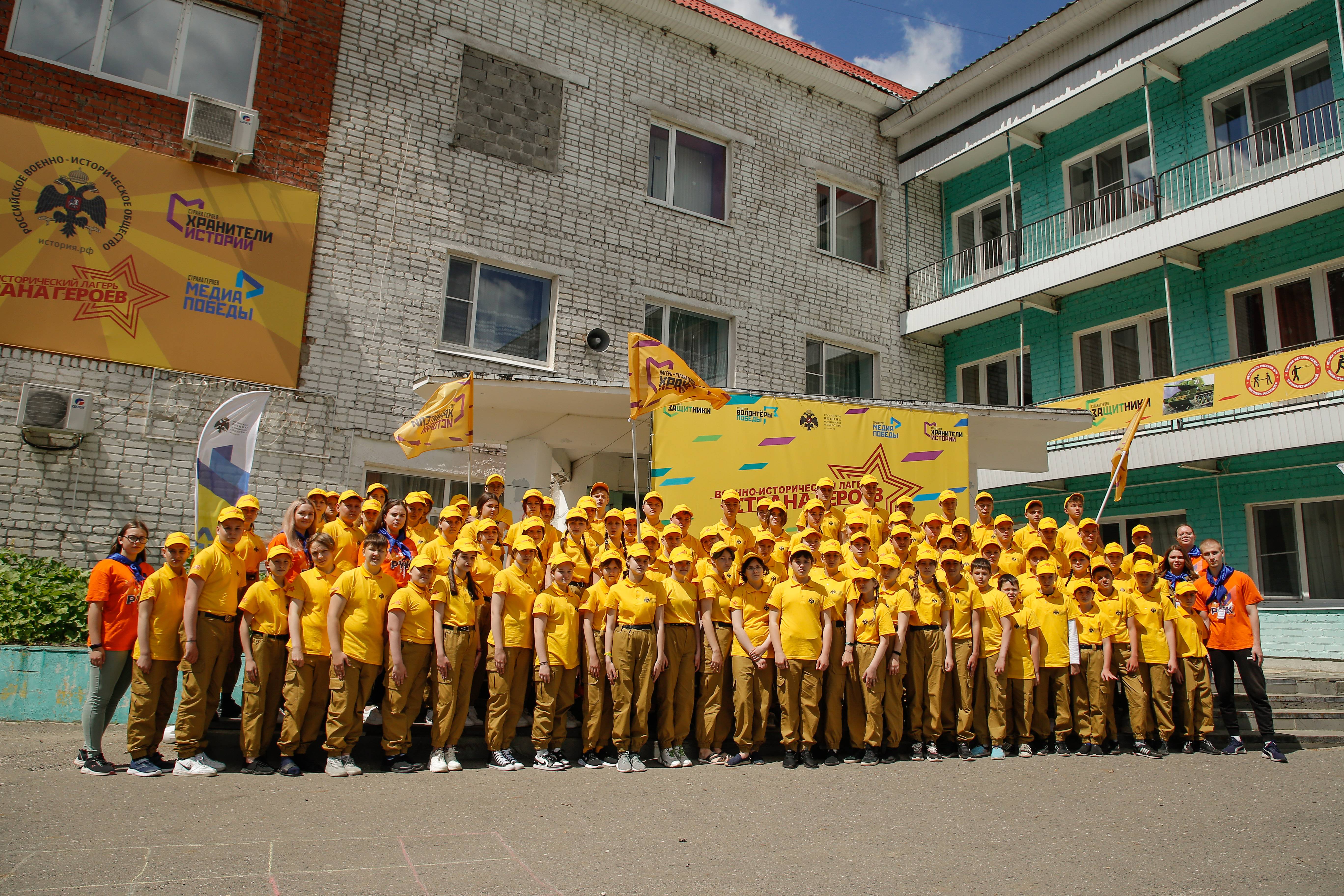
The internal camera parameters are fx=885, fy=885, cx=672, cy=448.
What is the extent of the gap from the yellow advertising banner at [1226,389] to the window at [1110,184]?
3.48 m

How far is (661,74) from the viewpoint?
14.3 m

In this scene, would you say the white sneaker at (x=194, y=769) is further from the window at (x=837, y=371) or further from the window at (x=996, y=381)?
the window at (x=996, y=381)

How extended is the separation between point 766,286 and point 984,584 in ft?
27.7

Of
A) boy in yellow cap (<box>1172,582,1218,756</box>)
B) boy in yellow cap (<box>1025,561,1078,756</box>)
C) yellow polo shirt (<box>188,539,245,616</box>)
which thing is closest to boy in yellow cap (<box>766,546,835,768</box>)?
boy in yellow cap (<box>1025,561,1078,756</box>)

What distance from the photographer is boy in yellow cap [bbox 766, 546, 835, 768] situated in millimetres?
6625

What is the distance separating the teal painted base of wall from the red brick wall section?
5969mm

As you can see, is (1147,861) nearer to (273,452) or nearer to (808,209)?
(273,452)

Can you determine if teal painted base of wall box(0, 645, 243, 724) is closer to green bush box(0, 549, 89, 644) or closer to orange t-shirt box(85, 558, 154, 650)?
green bush box(0, 549, 89, 644)

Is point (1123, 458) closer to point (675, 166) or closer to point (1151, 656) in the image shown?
point (1151, 656)

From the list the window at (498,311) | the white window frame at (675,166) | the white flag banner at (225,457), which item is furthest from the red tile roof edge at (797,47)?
the white flag banner at (225,457)

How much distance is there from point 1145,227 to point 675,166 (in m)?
7.32

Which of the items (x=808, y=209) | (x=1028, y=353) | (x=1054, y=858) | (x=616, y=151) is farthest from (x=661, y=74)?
(x=1054, y=858)

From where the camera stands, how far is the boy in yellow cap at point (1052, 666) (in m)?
7.31

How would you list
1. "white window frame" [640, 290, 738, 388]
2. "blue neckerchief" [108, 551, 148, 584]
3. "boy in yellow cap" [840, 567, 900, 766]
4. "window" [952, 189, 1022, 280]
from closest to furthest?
"blue neckerchief" [108, 551, 148, 584], "boy in yellow cap" [840, 567, 900, 766], "white window frame" [640, 290, 738, 388], "window" [952, 189, 1022, 280]
